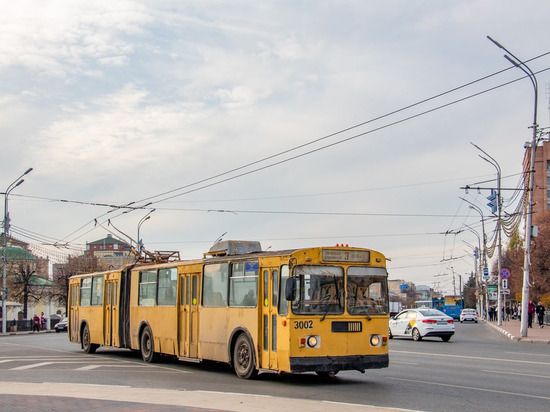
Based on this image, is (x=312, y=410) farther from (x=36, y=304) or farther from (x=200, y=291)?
(x=36, y=304)

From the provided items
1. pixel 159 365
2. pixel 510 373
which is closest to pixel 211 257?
pixel 159 365

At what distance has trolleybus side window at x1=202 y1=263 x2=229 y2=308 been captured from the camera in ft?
53.3

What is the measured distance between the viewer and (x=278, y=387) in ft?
44.0

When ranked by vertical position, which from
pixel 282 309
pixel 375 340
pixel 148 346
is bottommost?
pixel 148 346

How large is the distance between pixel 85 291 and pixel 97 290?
140cm

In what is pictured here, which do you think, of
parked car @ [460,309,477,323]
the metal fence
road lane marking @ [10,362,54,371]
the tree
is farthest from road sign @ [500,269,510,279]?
the tree

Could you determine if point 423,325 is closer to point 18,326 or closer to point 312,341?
point 312,341

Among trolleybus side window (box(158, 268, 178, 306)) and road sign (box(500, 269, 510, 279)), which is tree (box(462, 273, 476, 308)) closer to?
road sign (box(500, 269, 510, 279))

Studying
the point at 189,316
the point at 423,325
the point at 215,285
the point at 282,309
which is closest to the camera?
the point at 282,309

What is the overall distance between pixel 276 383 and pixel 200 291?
13.2 feet

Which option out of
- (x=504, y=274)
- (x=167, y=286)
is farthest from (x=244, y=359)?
(x=504, y=274)

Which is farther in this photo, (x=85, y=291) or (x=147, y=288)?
(x=85, y=291)

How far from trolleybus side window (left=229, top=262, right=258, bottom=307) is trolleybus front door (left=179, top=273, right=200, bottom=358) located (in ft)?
6.49

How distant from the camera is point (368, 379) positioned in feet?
49.0
